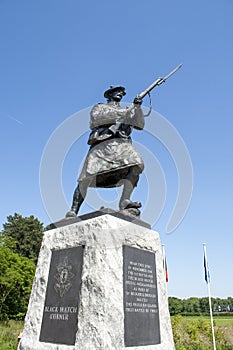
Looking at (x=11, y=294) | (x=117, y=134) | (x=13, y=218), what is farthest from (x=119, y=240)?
(x=13, y=218)

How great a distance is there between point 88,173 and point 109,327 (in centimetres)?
239

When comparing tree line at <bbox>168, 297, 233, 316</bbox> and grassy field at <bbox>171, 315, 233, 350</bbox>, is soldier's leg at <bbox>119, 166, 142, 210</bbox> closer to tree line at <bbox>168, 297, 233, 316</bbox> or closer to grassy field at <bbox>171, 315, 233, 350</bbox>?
grassy field at <bbox>171, 315, 233, 350</bbox>

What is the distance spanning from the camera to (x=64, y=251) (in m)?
4.45

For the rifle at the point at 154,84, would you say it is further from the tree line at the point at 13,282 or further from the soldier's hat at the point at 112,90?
the tree line at the point at 13,282

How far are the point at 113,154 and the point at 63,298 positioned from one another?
2.31 meters

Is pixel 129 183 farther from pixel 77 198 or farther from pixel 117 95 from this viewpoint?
pixel 117 95

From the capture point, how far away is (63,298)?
407 centimetres

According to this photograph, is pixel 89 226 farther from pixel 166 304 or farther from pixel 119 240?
pixel 166 304

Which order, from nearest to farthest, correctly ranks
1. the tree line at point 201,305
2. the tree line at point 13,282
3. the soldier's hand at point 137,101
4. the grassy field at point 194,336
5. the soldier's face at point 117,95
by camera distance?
the soldier's hand at point 137,101, the soldier's face at point 117,95, the grassy field at point 194,336, the tree line at point 13,282, the tree line at point 201,305

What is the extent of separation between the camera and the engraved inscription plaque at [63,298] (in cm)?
381

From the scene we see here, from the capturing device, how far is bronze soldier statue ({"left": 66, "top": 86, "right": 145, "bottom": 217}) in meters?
5.05

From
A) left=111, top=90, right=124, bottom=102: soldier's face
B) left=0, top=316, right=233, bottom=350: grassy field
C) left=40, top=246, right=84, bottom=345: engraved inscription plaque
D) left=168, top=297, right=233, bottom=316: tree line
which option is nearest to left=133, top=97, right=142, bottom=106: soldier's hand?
left=111, top=90, right=124, bottom=102: soldier's face

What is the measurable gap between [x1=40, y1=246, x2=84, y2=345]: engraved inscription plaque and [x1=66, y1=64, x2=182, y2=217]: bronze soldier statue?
81 cm

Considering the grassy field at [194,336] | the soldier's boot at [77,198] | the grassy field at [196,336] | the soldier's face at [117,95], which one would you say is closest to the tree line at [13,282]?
the grassy field at [194,336]
